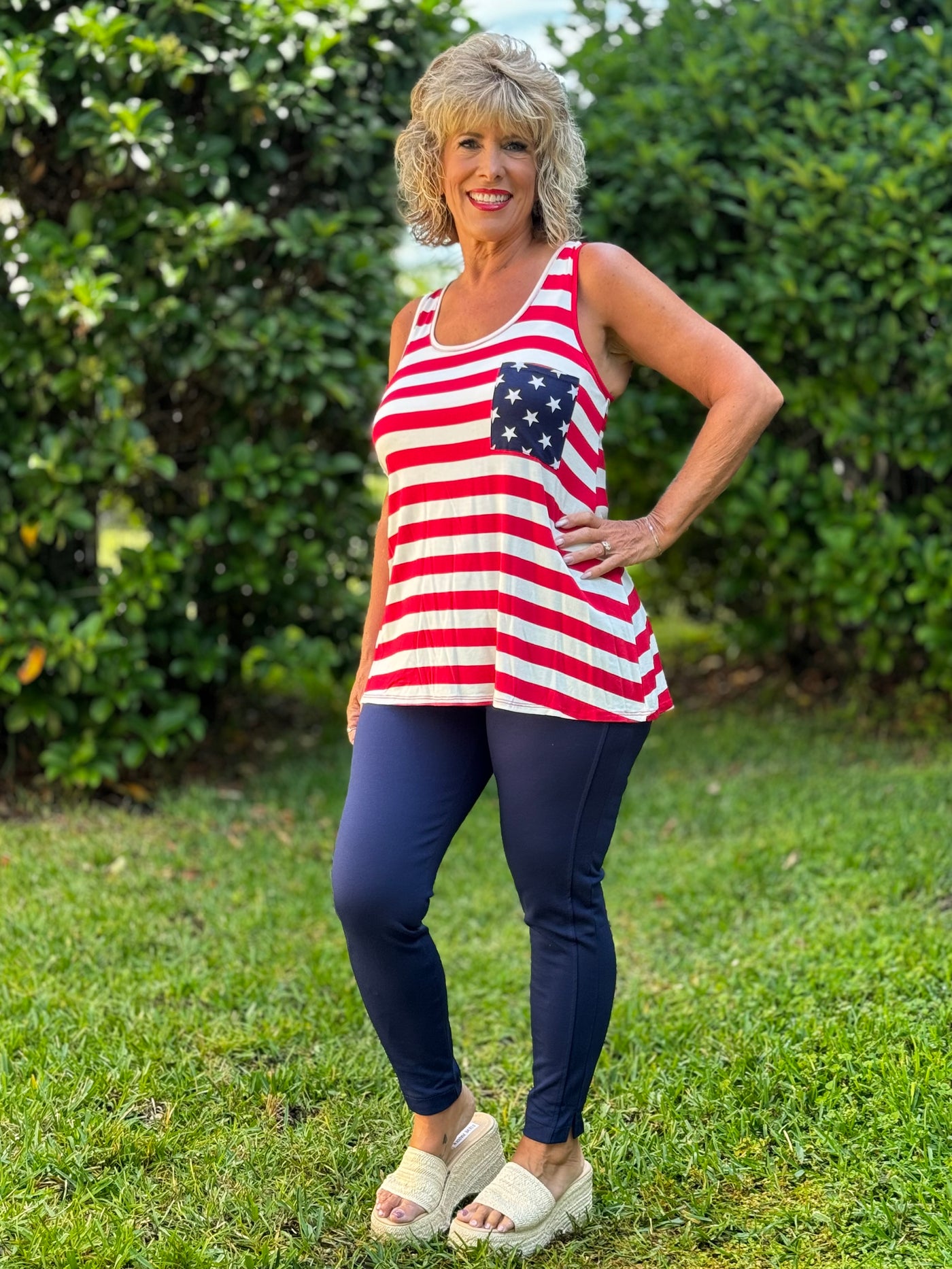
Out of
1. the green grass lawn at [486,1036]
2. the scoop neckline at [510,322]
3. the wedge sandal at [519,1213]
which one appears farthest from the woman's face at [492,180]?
the green grass lawn at [486,1036]

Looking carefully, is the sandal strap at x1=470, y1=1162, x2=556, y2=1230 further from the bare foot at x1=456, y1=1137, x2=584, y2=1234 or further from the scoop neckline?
the scoop neckline

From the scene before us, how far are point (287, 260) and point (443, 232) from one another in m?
2.54

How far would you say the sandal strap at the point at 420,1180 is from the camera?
2.72 m

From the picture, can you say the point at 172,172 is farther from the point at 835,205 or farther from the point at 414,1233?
the point at 414,1233

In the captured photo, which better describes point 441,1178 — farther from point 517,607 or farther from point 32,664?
point 32,664

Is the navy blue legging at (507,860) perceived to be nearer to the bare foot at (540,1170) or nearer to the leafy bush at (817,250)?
the bare foot at (540,1170)

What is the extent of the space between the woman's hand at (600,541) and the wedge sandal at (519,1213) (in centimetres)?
114

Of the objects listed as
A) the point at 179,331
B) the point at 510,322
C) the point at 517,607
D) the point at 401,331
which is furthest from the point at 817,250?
the point at 517,607

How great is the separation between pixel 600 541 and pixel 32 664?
2.99m

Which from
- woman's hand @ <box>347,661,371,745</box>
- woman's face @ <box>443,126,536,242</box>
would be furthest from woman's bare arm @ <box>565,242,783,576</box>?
woman's hand @ <box>347,661,371,745</box>

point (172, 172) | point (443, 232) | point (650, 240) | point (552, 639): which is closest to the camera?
point (552, 639)

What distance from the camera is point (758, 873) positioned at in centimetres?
454

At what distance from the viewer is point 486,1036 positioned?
3.73 meters

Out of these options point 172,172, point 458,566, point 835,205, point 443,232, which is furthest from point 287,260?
point 458,566
